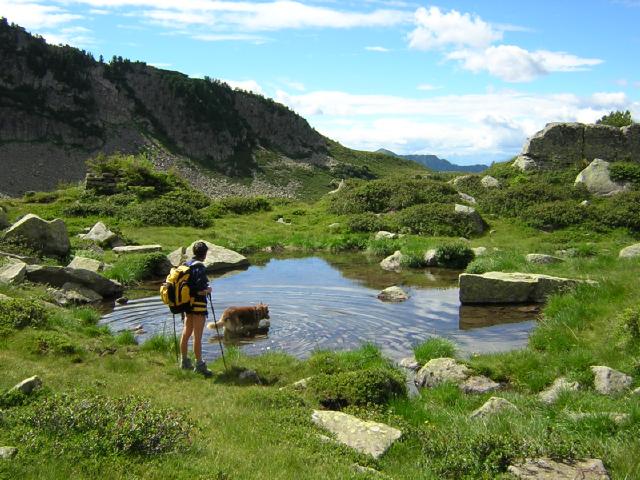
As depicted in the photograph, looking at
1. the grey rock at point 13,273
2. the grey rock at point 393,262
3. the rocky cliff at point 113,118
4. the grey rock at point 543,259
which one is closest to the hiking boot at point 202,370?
the grey rock at point 13,273

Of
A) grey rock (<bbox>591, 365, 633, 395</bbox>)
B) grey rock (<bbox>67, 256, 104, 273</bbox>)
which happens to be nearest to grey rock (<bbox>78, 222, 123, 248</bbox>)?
grey rock (<bbox>67, 256, 104, 273</bbox>)

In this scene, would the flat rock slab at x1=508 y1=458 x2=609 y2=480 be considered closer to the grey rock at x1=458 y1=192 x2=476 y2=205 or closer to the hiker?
the hiker

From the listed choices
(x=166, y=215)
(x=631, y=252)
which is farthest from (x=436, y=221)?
(x=166, y=215)

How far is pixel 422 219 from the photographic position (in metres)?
35.2

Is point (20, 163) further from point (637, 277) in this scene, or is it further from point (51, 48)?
point (637, 277)

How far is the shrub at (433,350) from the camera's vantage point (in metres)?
13.7

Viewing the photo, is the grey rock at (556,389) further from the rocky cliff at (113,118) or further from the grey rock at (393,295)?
the rocky cliff at (113,118)

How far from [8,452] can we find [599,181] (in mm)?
38979

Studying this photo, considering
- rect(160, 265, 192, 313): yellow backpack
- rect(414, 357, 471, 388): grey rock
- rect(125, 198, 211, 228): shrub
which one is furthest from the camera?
rect(125, 198, 211, 228): shrub

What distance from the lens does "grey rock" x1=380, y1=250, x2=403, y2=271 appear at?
90.0 ft

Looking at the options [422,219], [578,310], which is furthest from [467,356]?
[422,219]

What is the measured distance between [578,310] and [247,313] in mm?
8736

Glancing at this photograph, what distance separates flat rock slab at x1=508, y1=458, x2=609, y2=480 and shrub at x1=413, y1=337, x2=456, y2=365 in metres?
6.31

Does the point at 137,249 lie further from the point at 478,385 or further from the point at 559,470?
the point at 559,470
